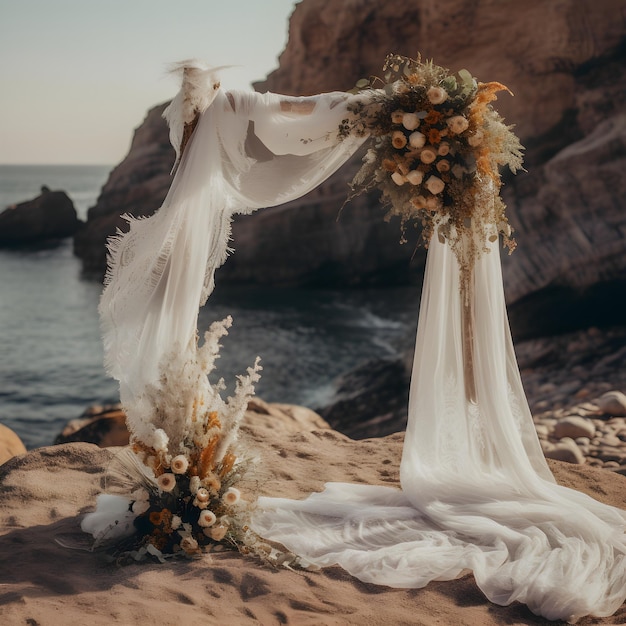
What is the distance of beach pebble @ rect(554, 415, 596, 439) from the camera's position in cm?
767

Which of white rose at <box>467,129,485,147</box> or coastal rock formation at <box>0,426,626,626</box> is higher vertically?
white rose at <box>467,129,485,147</box>

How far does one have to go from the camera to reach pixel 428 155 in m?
4.52

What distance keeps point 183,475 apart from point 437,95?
2.64 m

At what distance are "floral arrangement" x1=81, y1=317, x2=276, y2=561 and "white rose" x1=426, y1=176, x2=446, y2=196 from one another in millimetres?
1450

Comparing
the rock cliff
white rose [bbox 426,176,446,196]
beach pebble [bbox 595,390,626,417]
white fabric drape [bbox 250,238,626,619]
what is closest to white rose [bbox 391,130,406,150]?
white rose [bbox 426,176,446,196]

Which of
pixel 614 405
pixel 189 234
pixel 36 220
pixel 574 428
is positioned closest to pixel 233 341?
pixel 614 405

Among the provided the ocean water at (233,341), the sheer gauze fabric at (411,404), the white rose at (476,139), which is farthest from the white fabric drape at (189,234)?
the ocean water at (233,341)

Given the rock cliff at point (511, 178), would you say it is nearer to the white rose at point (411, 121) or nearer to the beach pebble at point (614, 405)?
the beach pebble at point (614, 405)

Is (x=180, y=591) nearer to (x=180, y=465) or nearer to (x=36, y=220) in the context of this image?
(x=180, y=465)

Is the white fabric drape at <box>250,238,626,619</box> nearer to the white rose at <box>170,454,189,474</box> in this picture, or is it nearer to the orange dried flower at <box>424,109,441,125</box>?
the white rose at <box>170,454,189,474</box>

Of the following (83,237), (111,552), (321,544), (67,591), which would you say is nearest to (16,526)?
(111,552)

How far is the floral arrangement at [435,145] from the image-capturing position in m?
4.56

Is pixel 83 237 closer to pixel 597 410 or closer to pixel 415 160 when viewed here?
pixel 597 410

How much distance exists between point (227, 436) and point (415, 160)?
199cm
